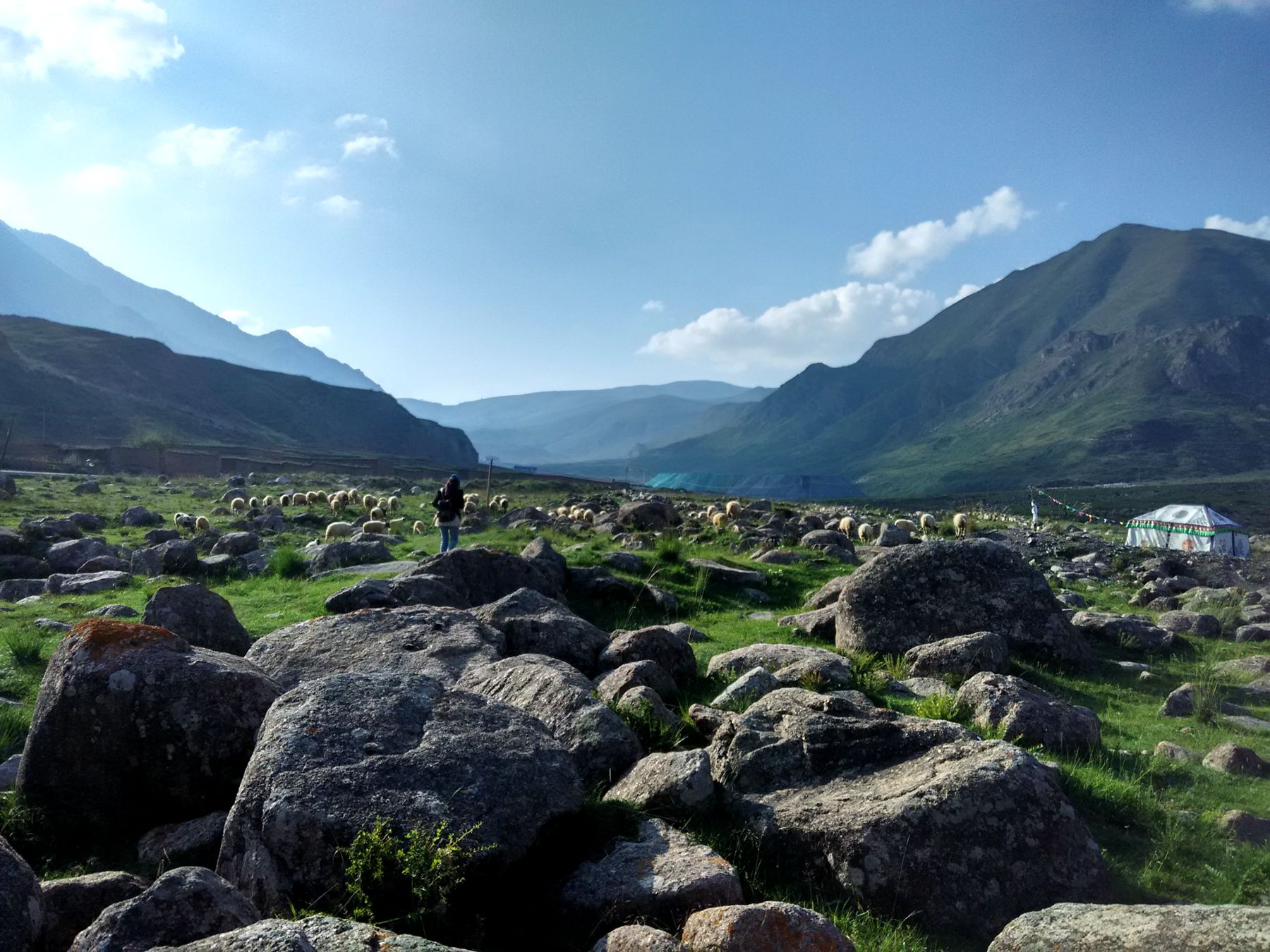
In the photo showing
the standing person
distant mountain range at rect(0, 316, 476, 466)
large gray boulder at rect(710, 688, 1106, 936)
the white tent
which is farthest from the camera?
distant mountain range at rect(0, 316, 476, 466)

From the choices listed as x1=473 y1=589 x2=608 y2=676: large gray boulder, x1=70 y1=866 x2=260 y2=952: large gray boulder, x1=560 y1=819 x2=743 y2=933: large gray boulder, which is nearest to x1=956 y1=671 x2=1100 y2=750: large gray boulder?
x1=560 y1=819 x2=743 y2=933: large gray boulder

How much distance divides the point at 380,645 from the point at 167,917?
5801 millimetres

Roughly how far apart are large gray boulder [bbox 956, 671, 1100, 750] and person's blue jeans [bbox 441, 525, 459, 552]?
15.6 meters

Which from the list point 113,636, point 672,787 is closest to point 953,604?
point 672,787

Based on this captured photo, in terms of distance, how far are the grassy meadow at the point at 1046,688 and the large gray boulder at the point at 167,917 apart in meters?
3.42

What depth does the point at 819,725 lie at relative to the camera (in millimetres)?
7285

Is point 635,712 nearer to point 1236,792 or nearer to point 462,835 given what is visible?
point 462,835

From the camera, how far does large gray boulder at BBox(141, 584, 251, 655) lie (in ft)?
35.3

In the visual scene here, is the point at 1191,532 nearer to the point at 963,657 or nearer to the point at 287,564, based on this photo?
the point at 963,657

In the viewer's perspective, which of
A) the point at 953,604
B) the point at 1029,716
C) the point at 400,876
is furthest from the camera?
the point at 953,604

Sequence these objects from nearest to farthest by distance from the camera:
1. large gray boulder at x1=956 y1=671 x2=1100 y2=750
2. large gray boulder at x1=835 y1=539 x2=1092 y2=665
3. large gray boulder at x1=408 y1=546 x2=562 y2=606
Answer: large gray boulder at x1=956 y1=671 x2=1100 y2=750
large gray boulder at x1=835 y1=539 x2=1092 y2=665
large gray boulder at x1=408 y1=546 x2=562 y2=606

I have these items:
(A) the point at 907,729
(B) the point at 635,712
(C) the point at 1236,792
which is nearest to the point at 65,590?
(B) the point at 635,712

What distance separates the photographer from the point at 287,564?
65.8 feet

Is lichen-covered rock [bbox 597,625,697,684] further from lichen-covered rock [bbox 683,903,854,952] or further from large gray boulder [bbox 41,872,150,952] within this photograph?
large gray boulder [bbox 41,872,150,952]
